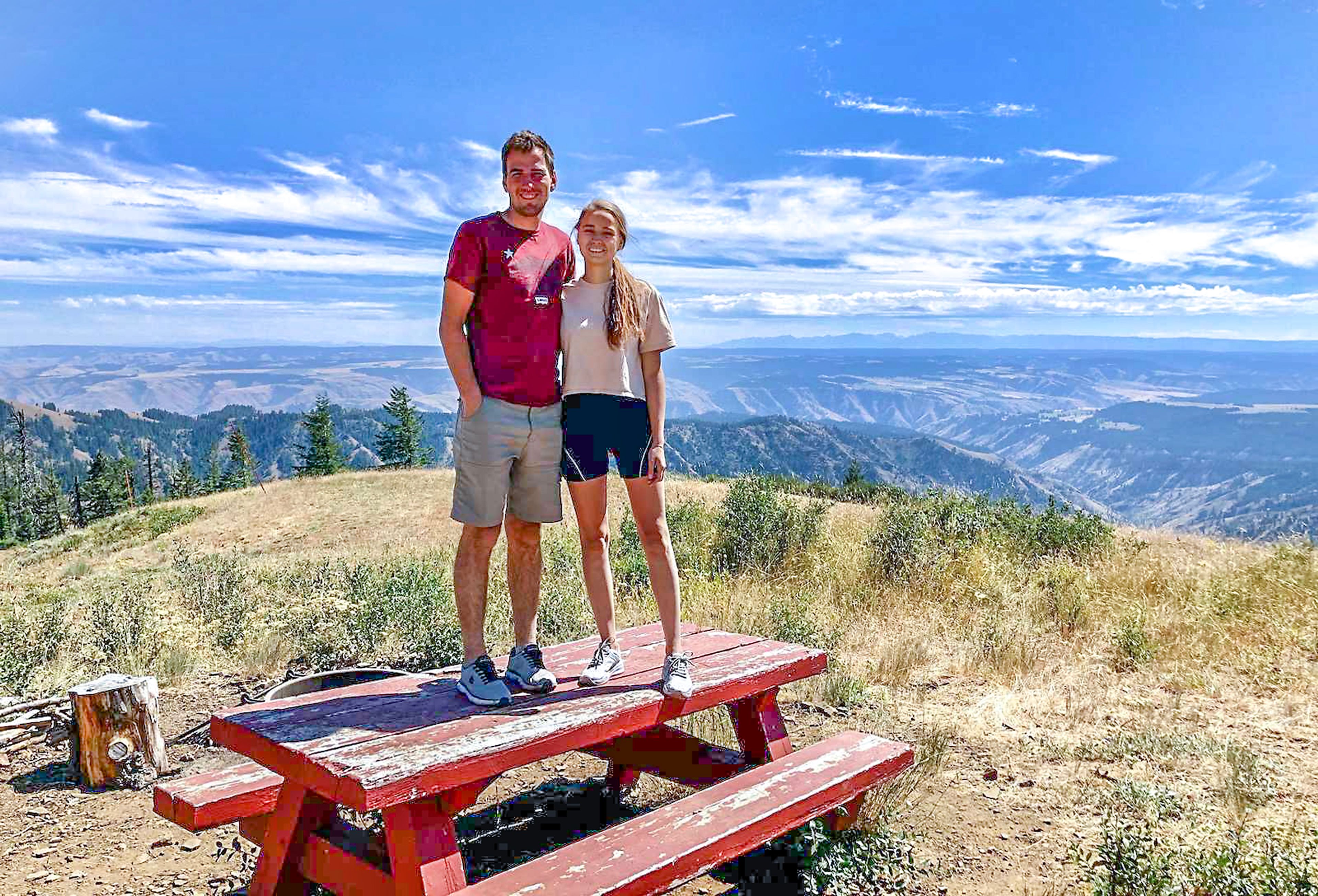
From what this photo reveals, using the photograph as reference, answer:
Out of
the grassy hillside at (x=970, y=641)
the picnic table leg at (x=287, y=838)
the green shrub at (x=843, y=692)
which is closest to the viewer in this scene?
the picnic table leg at (x=287, y=838)

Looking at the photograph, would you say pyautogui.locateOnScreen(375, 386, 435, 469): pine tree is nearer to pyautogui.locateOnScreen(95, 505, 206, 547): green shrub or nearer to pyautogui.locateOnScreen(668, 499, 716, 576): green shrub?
pyautogui.locateOnScreen(95, 505, 206, 547): green shrub

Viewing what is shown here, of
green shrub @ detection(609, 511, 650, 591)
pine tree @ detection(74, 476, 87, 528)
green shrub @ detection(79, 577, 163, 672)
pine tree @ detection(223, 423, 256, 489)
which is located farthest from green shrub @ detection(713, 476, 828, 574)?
pine tree @ detection(74, 476, 87, 528)

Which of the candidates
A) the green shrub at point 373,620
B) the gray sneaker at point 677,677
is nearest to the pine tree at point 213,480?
the green shrub at point 373,620

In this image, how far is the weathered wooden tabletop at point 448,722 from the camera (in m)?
2.49

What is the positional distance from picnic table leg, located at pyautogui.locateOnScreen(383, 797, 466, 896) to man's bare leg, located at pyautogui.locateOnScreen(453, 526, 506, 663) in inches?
37.4

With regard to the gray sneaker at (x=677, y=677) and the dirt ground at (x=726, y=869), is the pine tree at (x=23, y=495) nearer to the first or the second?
the dirt ground at (x=726, y=869)

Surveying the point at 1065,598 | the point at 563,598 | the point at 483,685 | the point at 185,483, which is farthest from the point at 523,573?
the point at 185,483

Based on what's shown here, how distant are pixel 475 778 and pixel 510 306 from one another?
5.67 feet

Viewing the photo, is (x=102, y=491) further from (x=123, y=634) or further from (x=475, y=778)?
(x=475, y=778)

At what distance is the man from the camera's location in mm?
3291

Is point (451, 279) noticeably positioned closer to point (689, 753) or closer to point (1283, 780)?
point (689, 753)

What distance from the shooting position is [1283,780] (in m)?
4.47

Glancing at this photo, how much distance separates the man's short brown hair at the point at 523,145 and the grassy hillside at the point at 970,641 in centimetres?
325

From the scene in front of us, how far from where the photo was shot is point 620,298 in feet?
11.1
